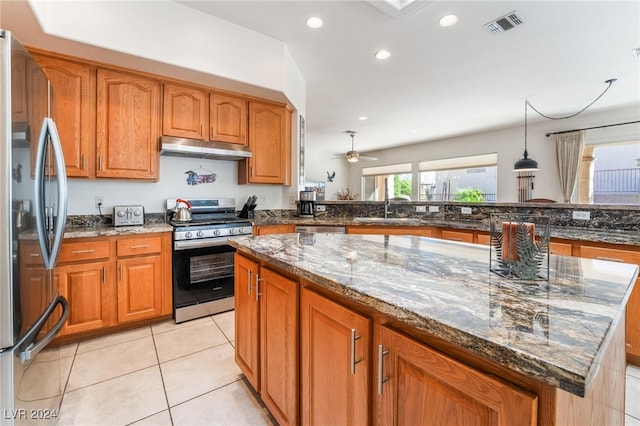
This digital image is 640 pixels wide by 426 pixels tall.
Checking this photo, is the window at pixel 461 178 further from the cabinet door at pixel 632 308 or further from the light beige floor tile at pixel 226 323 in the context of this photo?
the light beige floor tile at pixel 226 323

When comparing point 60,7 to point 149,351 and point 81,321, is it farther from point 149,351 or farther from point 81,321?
point 149,351

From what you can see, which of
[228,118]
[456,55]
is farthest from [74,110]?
[456,55]

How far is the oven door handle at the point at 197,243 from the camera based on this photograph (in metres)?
2.59

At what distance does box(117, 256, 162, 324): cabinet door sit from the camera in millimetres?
2395

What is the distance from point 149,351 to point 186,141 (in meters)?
1.91

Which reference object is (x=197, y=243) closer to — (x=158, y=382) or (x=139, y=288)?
(x=139, y=288)

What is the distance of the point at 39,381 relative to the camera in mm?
1168

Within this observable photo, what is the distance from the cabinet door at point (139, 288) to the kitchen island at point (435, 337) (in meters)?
1.55

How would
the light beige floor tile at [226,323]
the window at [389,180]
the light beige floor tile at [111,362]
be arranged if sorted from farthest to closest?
the window at [389,180], the light beige floor tile at [226,323], the light beige floor tile at [111,362]

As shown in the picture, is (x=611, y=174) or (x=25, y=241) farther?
(x=611, y=174)

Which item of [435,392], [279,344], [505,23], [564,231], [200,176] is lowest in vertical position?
[279,344]

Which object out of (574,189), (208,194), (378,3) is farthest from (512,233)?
(574,189)

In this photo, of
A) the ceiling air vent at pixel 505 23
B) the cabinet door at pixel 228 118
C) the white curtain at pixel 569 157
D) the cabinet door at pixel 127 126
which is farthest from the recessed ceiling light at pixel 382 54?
the white curtain at pixel 569 157

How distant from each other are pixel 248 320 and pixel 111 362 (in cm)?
125
